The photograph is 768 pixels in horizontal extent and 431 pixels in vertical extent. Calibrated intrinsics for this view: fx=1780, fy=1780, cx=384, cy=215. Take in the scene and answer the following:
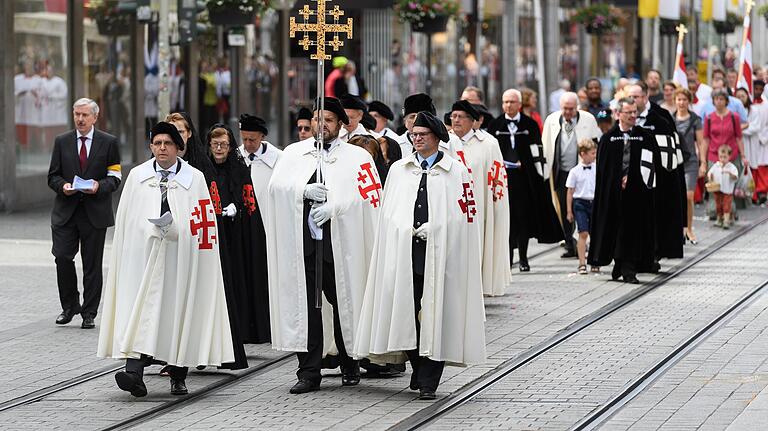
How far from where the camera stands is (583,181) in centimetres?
Answer: 1816

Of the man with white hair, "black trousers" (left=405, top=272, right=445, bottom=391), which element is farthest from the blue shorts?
"black trousers" (left=405, top=272, right=445, bottom=391)

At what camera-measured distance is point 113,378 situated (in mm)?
11547

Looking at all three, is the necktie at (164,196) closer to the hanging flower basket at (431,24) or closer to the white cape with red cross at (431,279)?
the white cape with red cross at (431,279)

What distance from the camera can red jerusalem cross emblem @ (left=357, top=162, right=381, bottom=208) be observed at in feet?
36.6

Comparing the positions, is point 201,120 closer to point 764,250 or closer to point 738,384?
point 764,250

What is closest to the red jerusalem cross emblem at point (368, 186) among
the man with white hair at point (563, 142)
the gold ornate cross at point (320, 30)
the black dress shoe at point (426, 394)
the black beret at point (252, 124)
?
the gold ornate cross at point (320, 30)

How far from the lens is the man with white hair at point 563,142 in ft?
62.6

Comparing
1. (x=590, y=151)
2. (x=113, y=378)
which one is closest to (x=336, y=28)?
(x=113, y=378)

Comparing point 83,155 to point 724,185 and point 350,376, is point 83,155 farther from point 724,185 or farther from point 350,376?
point 724,185

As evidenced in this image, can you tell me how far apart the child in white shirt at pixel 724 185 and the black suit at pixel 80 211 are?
1035cm

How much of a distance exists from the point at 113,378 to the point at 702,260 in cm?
907

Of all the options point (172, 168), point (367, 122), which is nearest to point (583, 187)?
point (367, 122)

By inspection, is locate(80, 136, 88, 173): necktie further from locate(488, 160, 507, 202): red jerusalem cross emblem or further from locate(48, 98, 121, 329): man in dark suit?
locate(488, 160, 507, 202): red jerusalem cross emblem

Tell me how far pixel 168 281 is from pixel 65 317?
360cm
